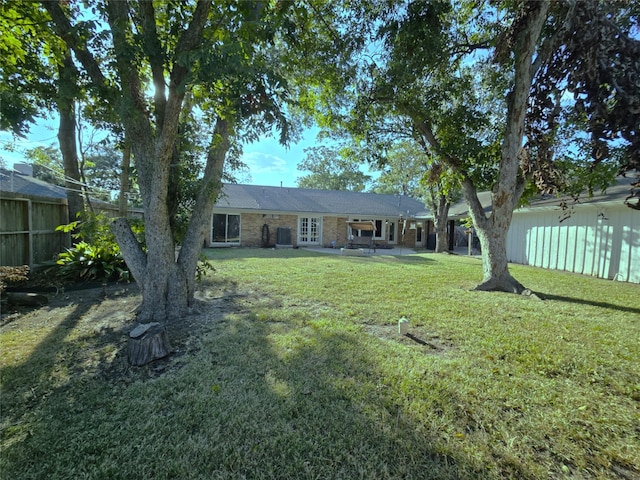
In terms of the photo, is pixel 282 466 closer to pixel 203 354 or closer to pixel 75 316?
pixel 203 354

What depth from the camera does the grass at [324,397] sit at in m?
1.91

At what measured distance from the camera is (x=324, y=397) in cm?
256

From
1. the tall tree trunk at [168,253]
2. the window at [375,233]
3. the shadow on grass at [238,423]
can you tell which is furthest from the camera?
the window at [375,233]

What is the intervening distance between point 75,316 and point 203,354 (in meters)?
2.92

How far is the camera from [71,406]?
2436 mm

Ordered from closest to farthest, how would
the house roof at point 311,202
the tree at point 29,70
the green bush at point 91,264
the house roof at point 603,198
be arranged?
the tree at point 29,70, the green bush at point 91,264, the house roof at point 603,198, the house roof at point 311,202

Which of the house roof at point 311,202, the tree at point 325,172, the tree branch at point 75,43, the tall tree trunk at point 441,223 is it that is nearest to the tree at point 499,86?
the tree branch at point 75,43

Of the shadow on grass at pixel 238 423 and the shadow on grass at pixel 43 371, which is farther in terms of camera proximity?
the shadow on grass at pixel 43 371

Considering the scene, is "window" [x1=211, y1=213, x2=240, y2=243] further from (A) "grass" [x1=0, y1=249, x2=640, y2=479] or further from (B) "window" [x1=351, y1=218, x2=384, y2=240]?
(A) "grass" [x1=0, y1=249, x2=640, y2=479]

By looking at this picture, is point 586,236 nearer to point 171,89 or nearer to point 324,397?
point 324,397

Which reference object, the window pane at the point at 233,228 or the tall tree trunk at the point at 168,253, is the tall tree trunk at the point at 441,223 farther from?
the tall tree trunk at the point at 168,253

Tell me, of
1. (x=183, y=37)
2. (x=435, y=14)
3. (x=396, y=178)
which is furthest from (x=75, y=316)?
(x=396, y=178)

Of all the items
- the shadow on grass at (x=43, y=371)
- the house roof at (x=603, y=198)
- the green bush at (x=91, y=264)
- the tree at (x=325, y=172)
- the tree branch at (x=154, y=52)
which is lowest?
the shadow on grass at (x=43, y=371)

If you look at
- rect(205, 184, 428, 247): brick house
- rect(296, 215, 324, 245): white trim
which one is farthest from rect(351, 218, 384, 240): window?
rect(296, 215, 324, 245): white trim
